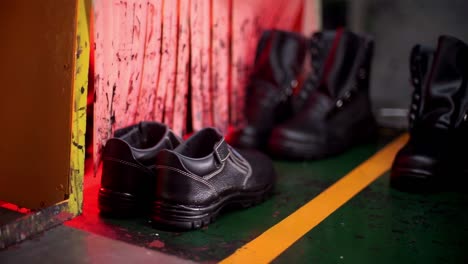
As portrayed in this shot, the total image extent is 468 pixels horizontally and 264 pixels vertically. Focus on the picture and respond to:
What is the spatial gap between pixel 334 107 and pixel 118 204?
1568 mm

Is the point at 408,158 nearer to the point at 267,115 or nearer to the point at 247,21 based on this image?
the point at 267,115

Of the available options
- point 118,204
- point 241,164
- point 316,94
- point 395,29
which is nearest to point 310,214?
point 241,164

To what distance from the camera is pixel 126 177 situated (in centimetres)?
240

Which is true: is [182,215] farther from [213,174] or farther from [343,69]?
[343,69]

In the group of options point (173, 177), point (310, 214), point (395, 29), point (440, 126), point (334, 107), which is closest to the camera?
point (173, 177)

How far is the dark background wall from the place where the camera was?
411 centimetres

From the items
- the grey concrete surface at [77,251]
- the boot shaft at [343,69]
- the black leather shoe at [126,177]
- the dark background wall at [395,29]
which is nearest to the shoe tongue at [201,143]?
the black leather shoe at [126,177]

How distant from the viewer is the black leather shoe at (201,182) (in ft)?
7.55

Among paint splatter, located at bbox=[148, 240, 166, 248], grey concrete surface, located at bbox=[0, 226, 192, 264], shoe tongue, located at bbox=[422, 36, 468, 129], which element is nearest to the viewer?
grey concrete surface, located at bbox=[0, 226, 192, 264]

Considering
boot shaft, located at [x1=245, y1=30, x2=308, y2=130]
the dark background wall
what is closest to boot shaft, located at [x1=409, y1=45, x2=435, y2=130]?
boot shaft, located at [x1=245, y1=30, x2=308, y2=130]

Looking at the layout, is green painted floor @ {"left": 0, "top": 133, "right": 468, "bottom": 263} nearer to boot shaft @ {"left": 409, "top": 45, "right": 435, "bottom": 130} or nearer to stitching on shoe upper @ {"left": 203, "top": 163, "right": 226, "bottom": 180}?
stitching on shoe upper @ {"left": 203, "top": 163, "right": 226, "bottom": 180}

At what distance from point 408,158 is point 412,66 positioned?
547 mm

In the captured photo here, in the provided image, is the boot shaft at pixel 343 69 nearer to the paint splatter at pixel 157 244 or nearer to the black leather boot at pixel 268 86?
the black leather boot at pixel 268 86

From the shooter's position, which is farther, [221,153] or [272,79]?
[272,79]
